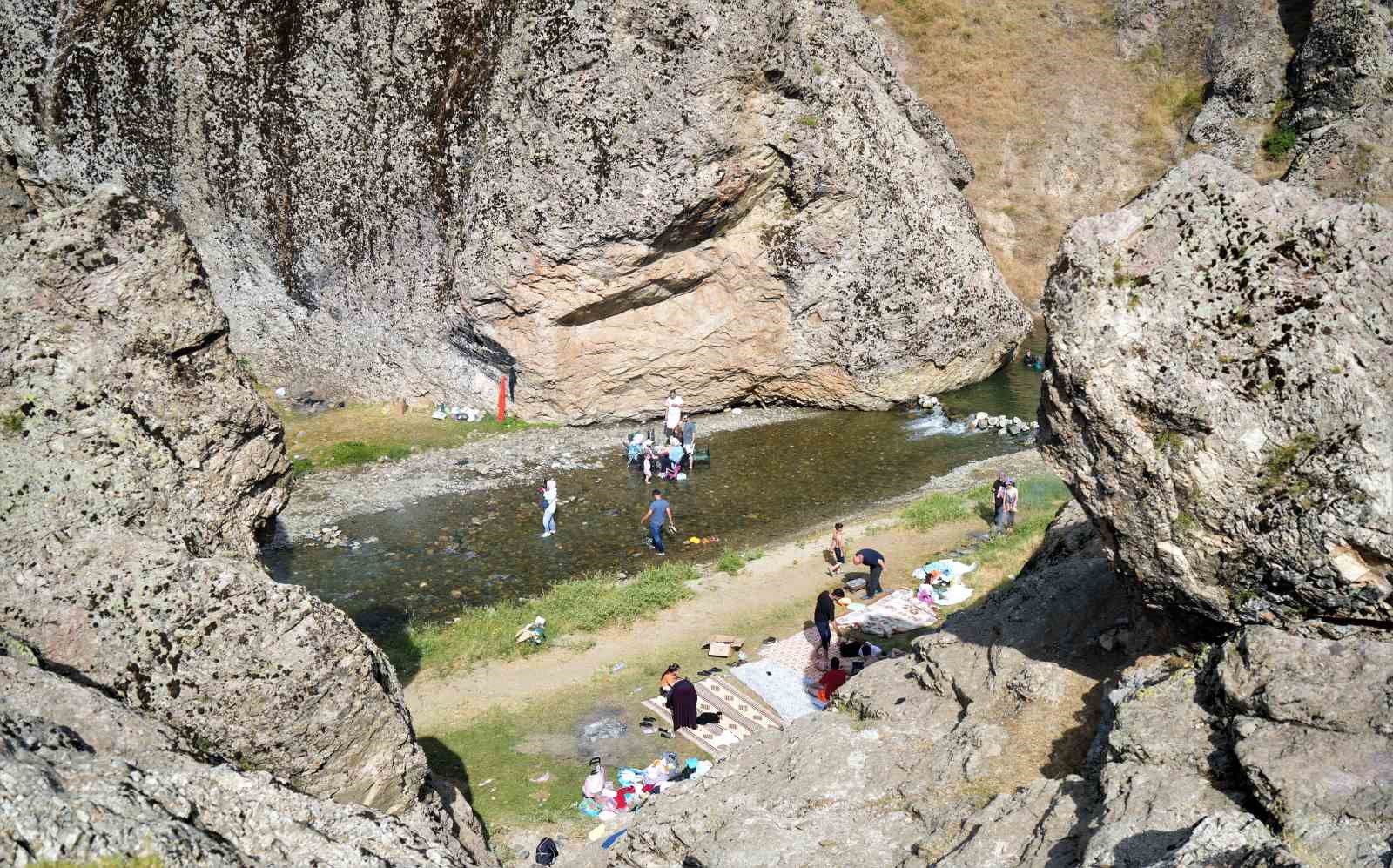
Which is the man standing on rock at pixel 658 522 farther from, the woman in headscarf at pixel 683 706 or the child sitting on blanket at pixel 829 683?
the woman in headscarf at pixel 683 706

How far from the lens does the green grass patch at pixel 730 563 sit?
23750 mm

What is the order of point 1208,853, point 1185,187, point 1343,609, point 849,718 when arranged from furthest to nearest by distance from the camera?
point 849,718
point 1185,187
point 1343,609
point 1208,853

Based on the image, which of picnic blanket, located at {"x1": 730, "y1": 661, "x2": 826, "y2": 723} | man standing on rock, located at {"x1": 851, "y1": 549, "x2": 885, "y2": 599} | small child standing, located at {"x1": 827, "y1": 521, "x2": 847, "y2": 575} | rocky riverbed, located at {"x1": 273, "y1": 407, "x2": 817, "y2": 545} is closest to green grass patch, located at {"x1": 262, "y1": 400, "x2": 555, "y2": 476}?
rocky riverbed, located at {"x1": 273, "y1": 407, "x2": 817, "y2": 545}

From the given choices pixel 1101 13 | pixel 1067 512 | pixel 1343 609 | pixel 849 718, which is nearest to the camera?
pixel 1343 609

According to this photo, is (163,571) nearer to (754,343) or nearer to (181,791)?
(181,791)

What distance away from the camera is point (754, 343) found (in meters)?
35.6

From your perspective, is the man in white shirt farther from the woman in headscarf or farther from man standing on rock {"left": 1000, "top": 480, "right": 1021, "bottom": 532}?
the woman in headscarf

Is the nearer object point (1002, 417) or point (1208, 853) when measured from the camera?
point (1208, 853)

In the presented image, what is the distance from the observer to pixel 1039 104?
5300 cm

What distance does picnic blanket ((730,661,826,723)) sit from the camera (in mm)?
17859

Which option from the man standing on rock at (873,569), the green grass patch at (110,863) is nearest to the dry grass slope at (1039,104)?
the man standing on rock at (873,569)

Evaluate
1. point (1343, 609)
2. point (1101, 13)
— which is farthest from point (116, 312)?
point (1101, 13)

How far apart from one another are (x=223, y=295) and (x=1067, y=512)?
29417 mm

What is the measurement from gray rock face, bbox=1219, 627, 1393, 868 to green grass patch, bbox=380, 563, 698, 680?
13346 millimetres
